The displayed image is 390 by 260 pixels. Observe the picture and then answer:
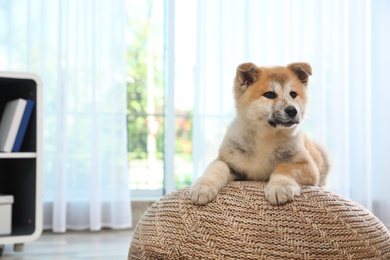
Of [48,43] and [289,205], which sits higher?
[48,43]

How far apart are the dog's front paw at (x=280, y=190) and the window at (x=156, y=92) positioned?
1.81m

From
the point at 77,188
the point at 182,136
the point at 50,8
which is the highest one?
the point at 50,8

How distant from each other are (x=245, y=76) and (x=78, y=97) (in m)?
1.62


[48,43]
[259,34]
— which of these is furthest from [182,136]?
[48,43]

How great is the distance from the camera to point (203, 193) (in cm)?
159

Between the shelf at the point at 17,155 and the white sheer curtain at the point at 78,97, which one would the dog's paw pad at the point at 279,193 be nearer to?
the shelf at the point at 17,155

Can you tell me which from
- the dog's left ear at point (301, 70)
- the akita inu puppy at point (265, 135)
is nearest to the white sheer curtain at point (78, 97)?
the akita inu puppy at point (265, 135)

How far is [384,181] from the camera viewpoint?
3.54 metres

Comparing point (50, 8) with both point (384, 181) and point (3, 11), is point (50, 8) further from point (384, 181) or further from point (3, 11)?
point (384, 181)

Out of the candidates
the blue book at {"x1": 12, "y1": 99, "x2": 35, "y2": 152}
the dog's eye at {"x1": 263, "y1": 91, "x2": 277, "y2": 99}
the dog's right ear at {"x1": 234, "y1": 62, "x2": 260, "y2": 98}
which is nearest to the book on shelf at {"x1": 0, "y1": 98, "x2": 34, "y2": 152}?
the blue book at {"x1": 12, "y1": 99, "x2": 35, "y2": 152}

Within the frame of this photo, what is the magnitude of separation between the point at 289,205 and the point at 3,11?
217cm

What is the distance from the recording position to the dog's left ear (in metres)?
1.76

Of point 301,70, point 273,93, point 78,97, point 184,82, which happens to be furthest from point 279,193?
point 184,82

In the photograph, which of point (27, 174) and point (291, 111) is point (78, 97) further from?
point (291, 111)
